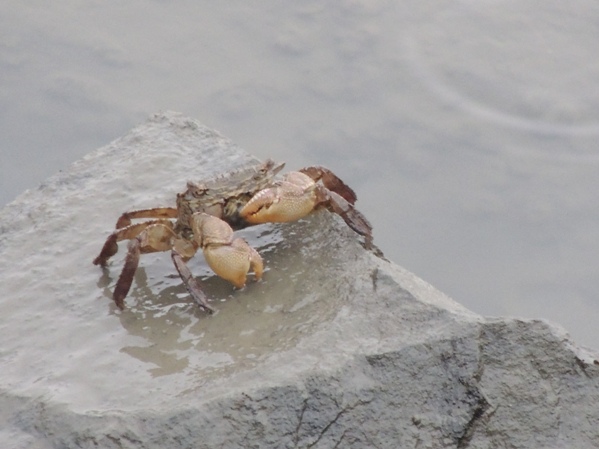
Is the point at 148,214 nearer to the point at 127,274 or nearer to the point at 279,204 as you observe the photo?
the point at 127,274

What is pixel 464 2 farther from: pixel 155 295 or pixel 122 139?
pixel 155 295

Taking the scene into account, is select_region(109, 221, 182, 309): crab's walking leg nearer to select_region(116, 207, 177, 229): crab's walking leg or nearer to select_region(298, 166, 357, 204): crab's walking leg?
select_region(116, 207, 177, 229): crab's walking leg

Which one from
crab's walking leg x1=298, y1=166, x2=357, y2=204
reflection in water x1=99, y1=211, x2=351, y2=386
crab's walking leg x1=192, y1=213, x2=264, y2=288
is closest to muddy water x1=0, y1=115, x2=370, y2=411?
reflection in water x1=99, y1=211, x2=351, y2=386

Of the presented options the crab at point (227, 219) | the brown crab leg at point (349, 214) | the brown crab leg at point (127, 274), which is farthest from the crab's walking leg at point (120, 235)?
the brown crab leg at point (349, 214)

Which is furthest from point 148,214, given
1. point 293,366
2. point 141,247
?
point 293,366

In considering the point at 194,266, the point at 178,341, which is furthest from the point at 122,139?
the point at 178,341
